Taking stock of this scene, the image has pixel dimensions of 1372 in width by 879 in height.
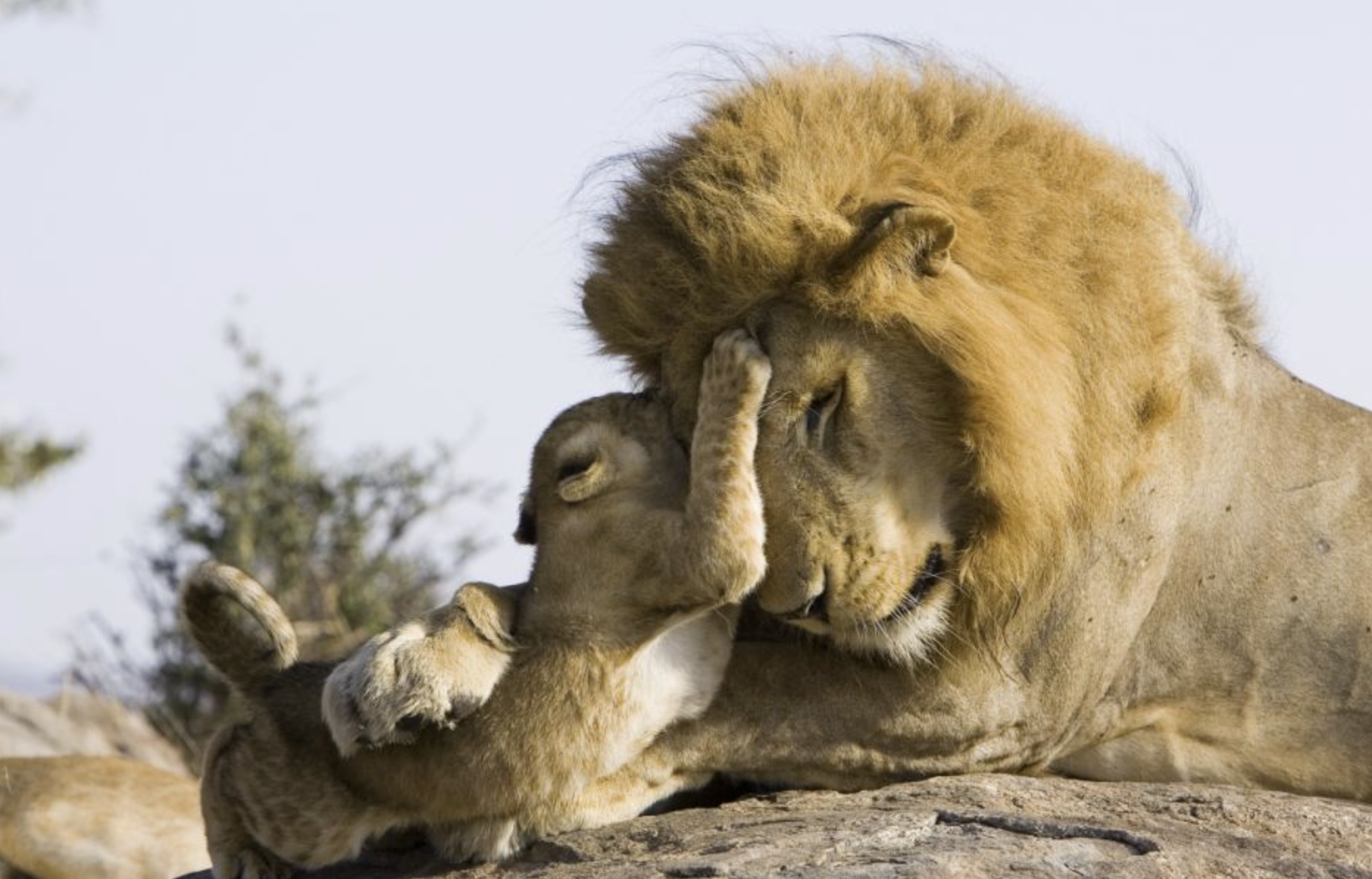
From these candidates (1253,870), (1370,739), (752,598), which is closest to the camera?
(1253,870)

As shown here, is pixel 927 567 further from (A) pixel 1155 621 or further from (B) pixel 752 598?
(A) pixel 1155 621

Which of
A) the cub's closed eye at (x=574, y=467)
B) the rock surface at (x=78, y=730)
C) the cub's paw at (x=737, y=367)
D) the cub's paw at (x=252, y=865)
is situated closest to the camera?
the cub's paw at (x=737, y=367)

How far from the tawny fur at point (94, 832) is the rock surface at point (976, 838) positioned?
94.1 inches

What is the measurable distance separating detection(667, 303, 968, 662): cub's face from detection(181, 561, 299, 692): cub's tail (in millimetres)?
920

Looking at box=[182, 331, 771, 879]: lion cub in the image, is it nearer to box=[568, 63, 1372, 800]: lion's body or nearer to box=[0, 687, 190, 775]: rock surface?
box=[568, 63, 1372, 800]: lion's body

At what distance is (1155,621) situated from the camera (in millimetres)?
4484

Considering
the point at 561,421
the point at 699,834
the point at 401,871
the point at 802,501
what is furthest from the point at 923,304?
the point at 401,871

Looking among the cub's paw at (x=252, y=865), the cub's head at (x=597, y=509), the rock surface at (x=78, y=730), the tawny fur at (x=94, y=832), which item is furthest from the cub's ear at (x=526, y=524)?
the rock surface at (x=78, y=730)

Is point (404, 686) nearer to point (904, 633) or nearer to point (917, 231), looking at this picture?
point (904, 633)

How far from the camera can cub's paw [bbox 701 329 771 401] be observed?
155 inches

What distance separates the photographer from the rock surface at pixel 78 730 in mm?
8375

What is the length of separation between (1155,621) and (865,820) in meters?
0.93

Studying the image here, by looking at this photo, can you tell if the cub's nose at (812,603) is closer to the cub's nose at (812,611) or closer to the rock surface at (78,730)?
the cub's nose at (812,611)

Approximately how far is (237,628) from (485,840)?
64 cm
